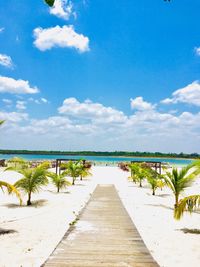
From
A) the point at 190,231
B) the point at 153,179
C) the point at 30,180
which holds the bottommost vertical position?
the point at 190,231

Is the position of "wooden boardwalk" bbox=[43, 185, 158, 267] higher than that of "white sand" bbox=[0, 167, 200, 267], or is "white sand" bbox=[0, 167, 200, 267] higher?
"wooden boardwalk" bbox=[43, 185, 158, 267]

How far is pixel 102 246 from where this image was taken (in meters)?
6.12

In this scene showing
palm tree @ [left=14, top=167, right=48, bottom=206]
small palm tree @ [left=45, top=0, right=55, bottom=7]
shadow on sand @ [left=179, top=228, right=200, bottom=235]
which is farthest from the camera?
palm tree @ [left=14, top=167, right=48, bottom=206]

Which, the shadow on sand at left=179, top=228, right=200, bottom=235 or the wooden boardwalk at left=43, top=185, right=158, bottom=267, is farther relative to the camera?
the shadow on sand at left=179, top=228, right=200, bottom=235

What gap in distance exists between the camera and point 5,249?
6.07 metres

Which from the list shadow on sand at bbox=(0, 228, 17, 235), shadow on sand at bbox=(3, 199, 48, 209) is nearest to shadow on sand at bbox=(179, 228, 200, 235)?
→ shadow on sand at bbox=(0, 228, 17, 235)

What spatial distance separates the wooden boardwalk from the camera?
16.9 ft

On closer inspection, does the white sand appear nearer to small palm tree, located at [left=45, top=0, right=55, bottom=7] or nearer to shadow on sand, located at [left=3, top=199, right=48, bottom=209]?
shadow on sand, located at [left=3, top=199, right=48, bottom=209]

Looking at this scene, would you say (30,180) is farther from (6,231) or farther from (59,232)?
(59,232)

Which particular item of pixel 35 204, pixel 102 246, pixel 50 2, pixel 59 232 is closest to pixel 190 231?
pixel 102 246

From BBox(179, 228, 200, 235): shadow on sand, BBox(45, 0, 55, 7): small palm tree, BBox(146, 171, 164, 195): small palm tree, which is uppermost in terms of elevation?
BBox(45, 0, 55, 7): small palm tree

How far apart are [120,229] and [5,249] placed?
300cm

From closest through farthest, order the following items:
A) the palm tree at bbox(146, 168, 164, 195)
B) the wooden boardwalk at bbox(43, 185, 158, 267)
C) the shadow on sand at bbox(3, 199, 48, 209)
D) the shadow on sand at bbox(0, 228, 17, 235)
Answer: the wooden boardwalk at bbox(43, 185, 158, 267), the shadow on sand at bbox(0, 228, 17, 235), the shadow on sand at bbox(3, 199, 48, 209), the palm tree at bbox(146, 168, 164, 195)

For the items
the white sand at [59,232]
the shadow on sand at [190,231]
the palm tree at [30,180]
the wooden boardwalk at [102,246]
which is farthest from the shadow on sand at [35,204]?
the shadow on sand at [190,231]
